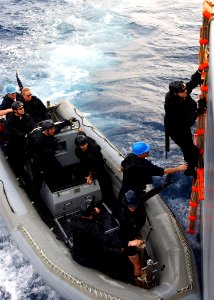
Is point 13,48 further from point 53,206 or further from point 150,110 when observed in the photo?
point 53,206

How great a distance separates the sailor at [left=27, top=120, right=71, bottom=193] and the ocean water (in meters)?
1.62

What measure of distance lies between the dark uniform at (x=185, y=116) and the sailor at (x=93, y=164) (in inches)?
59.5

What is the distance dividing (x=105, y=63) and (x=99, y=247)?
11587 mm

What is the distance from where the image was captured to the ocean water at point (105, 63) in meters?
8.50

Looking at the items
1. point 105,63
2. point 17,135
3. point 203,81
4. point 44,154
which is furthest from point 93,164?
point 105,63

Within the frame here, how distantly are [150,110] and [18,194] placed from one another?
614 cm

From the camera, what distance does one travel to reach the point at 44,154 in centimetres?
694

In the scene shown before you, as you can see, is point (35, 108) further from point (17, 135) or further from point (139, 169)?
point (139, 169)

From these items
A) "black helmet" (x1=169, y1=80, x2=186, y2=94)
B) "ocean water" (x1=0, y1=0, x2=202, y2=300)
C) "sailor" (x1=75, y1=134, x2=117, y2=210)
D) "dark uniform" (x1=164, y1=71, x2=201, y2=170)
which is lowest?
"ocean water" (x1=0, y1=0, x2=202, y2=300)

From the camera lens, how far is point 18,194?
23.4 feet

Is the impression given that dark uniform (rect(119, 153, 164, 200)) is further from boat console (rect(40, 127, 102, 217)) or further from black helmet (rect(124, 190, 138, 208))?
boat console (rect(40, 127, 102, 217))

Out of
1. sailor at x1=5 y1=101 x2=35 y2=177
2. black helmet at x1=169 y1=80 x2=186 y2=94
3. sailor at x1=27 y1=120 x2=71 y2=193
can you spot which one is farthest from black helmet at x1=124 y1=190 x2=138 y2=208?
sailor at x1=5 y1=101 x2=35 y2=177

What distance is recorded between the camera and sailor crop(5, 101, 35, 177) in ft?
24.0

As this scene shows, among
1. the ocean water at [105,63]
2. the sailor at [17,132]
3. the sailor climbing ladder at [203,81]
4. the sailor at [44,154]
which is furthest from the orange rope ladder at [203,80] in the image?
the sailor at [17,132]
